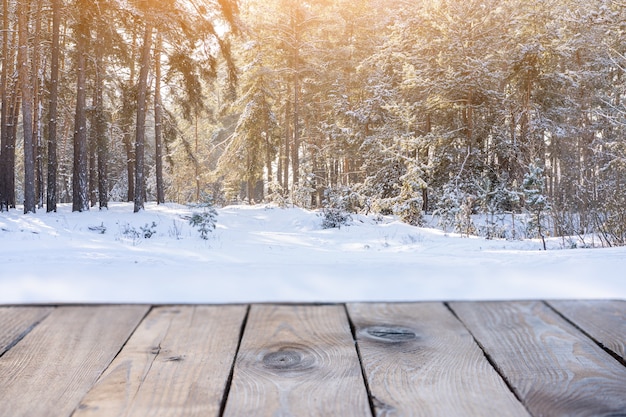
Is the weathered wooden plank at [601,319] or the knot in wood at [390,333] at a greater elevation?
the weathered wooden plank at [601,319]

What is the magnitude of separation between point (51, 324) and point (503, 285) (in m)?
1.45

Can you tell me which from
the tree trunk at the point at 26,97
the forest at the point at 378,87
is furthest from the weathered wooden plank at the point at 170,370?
the tree trunk at the point at 26,97

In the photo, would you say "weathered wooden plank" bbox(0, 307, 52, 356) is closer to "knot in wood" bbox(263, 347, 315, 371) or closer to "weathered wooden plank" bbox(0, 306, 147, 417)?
"weathered wooden plank" bbox(0, 306, 147, 417)

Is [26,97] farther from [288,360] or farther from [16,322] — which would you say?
[288,360]

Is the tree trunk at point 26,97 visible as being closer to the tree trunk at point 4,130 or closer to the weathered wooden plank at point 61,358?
the tree trunk at point 4,130

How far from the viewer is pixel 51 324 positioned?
50.1 inches

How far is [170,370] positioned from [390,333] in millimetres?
546

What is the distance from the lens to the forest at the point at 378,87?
41.7 feet

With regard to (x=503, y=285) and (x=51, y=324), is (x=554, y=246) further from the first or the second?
(x=51, y=324)

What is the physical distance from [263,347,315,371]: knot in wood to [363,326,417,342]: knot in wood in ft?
0.71

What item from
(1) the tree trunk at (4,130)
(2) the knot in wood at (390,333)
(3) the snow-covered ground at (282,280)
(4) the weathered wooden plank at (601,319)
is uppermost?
(1) the tree trunk at (4,130)

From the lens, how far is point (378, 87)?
58.7 feet

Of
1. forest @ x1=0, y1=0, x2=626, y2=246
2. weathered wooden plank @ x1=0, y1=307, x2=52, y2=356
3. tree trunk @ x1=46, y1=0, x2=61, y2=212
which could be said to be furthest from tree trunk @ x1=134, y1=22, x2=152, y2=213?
weathered wooden plank @ x1=0, y1=307, x2=52, y2=356

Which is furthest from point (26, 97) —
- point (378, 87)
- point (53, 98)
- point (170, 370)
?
point (170, 370)
